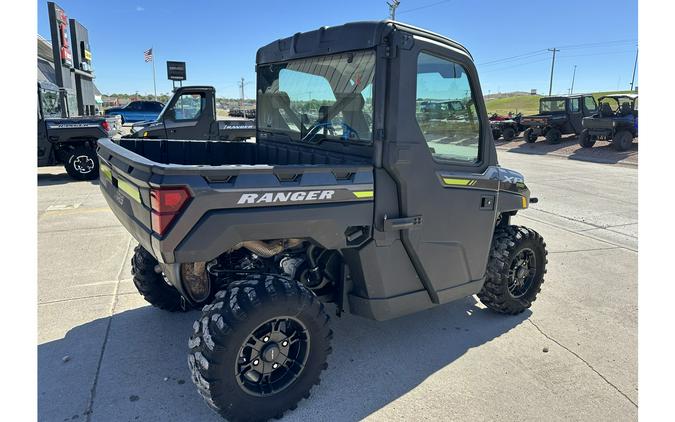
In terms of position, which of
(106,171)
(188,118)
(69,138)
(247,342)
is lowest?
(247,342)

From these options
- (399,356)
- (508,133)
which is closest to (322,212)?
(399,356)

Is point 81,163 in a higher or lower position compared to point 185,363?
higher

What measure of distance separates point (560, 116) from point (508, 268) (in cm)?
2100

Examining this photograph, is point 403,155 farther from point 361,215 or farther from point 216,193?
point 216,193

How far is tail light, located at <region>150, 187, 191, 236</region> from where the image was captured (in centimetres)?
213

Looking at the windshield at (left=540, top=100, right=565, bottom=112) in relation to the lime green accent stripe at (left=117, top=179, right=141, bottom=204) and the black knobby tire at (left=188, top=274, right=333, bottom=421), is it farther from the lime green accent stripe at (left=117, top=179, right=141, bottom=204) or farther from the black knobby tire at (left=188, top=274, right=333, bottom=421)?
the lime green accent stripe at (left=117, top=179, right=141, bottom=204)

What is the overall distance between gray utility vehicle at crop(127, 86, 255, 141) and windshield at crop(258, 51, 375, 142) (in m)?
7.47

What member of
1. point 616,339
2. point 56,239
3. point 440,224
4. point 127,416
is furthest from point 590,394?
point 56,239

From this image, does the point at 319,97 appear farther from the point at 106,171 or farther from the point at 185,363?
the point at 185,363

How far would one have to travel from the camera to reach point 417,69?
2740 millimetres

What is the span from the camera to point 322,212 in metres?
2.56

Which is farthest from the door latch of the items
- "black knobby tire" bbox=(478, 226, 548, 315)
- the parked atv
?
the parked atv

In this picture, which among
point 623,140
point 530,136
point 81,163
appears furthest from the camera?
point 530,136

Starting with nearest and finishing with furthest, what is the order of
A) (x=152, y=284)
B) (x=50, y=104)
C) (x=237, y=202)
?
(x=237, y=202)
(x=152, y=284)
(x=50, y=104)
